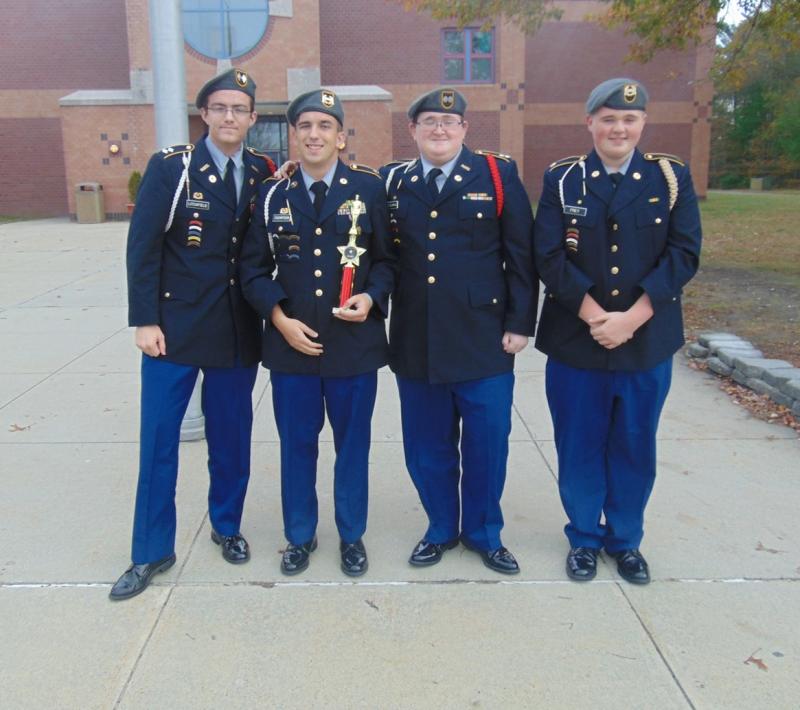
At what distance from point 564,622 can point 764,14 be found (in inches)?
376

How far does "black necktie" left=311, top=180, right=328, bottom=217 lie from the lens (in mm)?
3164

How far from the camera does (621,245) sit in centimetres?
310

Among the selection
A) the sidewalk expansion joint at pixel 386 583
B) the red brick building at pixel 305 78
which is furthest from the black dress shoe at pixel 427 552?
the red brick building at pixel 305 78

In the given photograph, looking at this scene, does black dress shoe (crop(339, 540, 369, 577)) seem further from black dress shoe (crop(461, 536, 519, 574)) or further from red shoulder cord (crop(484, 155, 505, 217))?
red shoulder cord (crop(484, 155, 505, 217))

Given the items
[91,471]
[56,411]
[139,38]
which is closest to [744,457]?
[91,471]

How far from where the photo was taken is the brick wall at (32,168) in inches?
1072

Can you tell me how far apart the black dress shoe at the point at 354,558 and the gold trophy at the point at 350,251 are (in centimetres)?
106

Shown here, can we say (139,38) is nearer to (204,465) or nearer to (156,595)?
(204,465)

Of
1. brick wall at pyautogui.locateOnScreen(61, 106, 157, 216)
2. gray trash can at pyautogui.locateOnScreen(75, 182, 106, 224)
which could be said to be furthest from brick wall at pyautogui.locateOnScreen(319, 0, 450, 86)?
gray trash can at pyautogui.locateOnScreen(75, 182, 106, 224)

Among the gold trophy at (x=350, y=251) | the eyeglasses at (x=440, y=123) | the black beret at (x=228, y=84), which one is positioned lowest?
the gold trophy at (x=350, y=251)

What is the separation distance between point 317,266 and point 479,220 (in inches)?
26.2

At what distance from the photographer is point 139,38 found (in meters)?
23.1

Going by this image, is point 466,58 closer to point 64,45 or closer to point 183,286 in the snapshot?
point 64,45

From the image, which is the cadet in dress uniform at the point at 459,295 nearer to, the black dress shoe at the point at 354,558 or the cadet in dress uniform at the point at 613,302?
the cadet in dress uniform at the point at 613,302
